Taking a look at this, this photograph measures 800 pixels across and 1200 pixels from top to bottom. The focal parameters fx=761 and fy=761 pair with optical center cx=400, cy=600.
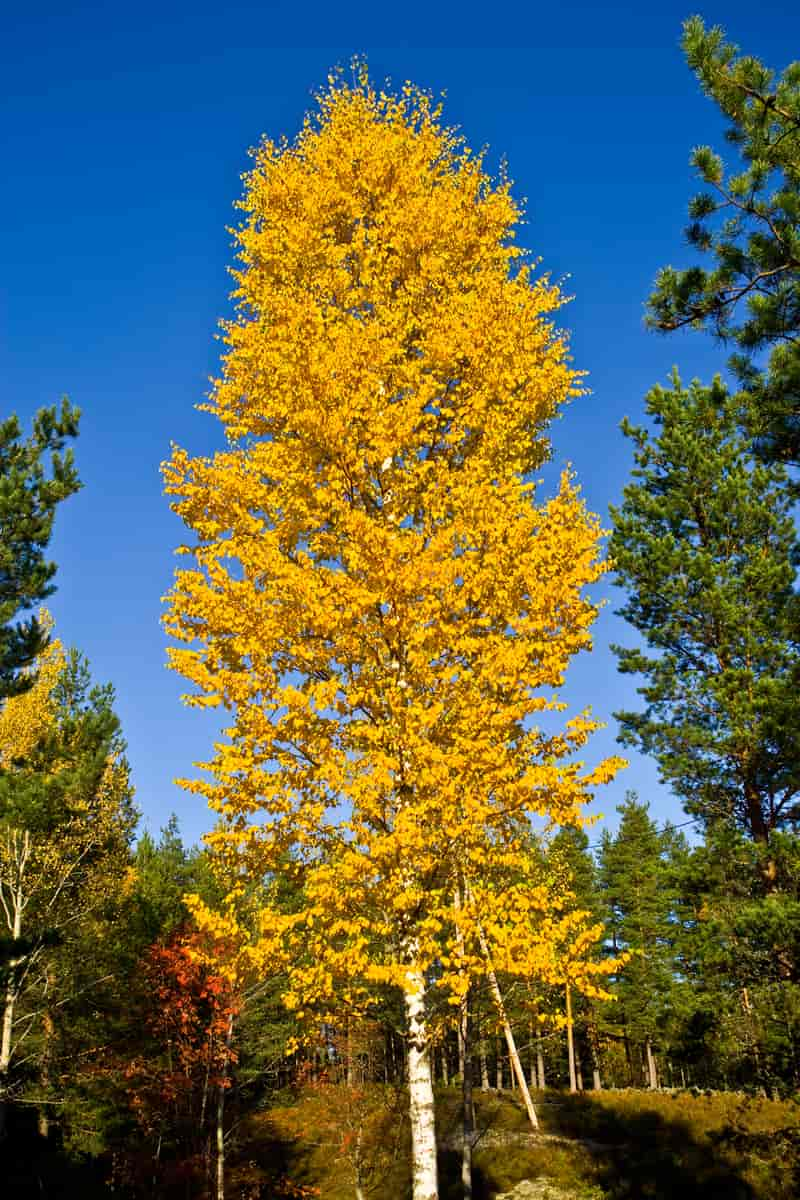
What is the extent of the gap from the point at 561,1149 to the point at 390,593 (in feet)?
58.0

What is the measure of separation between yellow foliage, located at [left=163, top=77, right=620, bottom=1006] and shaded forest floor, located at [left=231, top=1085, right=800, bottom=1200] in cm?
795

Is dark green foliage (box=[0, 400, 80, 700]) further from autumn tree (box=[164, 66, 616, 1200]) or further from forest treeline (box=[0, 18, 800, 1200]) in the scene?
autumn tree (box=[164, 66, 616, 1200])

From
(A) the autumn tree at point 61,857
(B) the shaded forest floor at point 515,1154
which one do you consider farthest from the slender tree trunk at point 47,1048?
(B) the shaded forest floor at point 515,1154

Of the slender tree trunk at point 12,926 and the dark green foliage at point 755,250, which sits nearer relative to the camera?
the dark green foliage at point 755,250

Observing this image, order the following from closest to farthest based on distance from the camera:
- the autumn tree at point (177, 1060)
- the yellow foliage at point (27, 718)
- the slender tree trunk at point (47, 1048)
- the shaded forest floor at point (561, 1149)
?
the shaded forest floor at point (561, 1149), the slender tree trunk at point (47, 1048), the autumn tree at point (177, 1060), the yellow foliage at point (27, 718)

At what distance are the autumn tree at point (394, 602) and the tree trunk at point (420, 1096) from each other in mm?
21

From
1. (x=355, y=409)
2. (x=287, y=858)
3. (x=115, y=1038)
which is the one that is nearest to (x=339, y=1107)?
(x=115, y=1038)

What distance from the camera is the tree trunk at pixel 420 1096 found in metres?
5.82

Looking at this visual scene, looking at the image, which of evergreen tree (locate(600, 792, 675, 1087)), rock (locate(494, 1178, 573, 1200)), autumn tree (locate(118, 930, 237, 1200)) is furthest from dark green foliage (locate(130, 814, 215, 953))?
evergreen tree (locate(600, 792, 675, 1087))

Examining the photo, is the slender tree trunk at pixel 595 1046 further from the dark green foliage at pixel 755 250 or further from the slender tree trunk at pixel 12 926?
the dark green foliage at pixel 755 250

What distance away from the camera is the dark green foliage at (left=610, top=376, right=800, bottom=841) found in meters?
12.0

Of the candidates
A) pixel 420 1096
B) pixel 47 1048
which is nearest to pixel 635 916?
pixel 47 1048

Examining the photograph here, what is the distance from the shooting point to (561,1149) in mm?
17750

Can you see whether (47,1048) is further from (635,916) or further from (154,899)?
(635,916)
